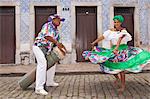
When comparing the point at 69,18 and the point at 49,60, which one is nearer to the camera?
the point at 49,60

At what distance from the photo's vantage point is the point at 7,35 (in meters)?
14.8

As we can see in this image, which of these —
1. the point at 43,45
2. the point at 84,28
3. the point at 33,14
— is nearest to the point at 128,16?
the point at 84,28

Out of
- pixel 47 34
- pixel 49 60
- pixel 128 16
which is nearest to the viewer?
pixel 47 34

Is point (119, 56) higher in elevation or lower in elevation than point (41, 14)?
lower

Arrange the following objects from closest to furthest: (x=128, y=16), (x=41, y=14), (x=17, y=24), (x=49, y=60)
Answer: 1. (x=49, y=60)
2. (x=17, y=24)
3. (x=41, y=14)
4. (x=128, y=16)

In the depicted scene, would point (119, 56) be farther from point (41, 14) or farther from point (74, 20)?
point (41, 14)

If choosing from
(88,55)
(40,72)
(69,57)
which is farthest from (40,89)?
(69,57)

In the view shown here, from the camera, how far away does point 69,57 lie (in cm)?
1451

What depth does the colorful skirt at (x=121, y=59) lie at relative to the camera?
5.91 metres

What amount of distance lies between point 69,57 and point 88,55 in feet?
27.5

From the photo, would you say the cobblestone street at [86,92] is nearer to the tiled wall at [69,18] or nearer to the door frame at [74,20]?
the door frame at [74,20]

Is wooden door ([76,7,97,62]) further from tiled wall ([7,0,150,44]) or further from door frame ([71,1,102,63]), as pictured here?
tiled wall ([7,0,150,44])

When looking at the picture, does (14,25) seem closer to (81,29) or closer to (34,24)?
(34,24)

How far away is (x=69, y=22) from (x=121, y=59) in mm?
8842
